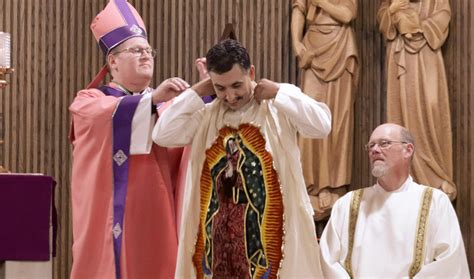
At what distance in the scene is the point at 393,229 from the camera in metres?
5.36

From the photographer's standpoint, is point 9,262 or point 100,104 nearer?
point 9,262

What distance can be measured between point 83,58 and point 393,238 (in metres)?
3.44

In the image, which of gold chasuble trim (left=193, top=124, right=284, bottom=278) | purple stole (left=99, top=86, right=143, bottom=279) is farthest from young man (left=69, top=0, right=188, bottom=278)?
gold chasuble trim (left=193, top=124, right=284, bottom=278)

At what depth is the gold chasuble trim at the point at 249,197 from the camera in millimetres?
4566

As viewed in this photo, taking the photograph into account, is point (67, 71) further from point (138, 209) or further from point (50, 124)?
point (138, 209)

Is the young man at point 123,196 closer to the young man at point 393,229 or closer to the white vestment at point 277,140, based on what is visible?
the white vestment at point 277,140

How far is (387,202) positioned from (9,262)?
5.59 ft

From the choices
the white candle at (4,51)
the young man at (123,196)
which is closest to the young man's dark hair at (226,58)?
the young man at (123,196)

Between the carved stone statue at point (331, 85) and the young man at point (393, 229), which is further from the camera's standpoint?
the carved stone statue at point (331, 85)

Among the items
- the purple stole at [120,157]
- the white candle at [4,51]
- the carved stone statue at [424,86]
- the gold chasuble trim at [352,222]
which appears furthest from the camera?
the carved stone statue at [424,86]

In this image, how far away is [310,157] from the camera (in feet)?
25.1

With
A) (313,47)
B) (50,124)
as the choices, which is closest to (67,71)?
(50,124)

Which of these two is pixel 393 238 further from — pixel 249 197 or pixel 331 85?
pixel 331 85

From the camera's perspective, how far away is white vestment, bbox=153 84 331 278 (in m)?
4.52
